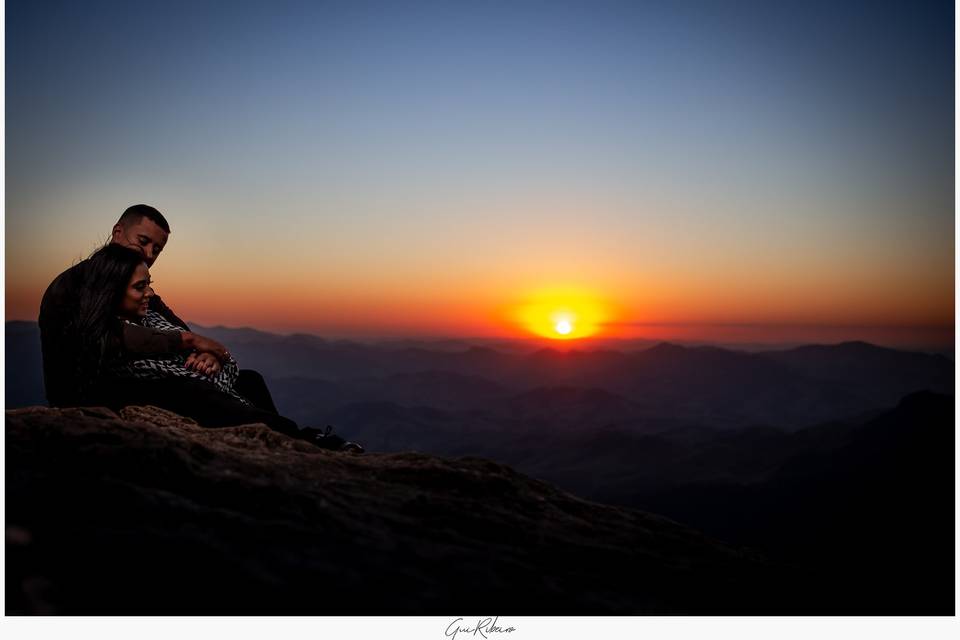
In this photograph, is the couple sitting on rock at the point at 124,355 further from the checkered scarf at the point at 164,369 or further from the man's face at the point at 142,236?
the man's face at the point at 142,236

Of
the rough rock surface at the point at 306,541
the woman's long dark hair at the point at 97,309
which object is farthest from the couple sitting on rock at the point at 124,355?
the rough rock surface at the point at 306,541

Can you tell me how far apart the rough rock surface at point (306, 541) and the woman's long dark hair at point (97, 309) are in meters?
0.96

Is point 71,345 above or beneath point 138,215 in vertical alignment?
beneath

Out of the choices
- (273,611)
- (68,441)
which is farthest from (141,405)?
(273,611)

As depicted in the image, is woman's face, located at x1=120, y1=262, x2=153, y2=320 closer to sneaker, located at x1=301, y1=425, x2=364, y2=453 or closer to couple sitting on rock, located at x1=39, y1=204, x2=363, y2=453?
couple sitting on rock, located at x1=39, y1=204, x2=363, y2=453

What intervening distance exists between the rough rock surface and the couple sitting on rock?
3.45ft

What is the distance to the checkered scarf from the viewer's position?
6.71 meters

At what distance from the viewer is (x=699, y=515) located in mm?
93688

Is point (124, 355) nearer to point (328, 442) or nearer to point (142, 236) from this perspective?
point (142, 236)

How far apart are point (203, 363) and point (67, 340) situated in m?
1.30

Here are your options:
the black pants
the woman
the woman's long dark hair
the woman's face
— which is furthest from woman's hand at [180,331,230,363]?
the woman's long dark hair

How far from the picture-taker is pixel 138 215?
7621 millimetres

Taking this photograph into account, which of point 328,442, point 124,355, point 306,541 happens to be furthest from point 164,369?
point 306,541

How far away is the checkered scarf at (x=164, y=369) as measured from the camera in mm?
6707
